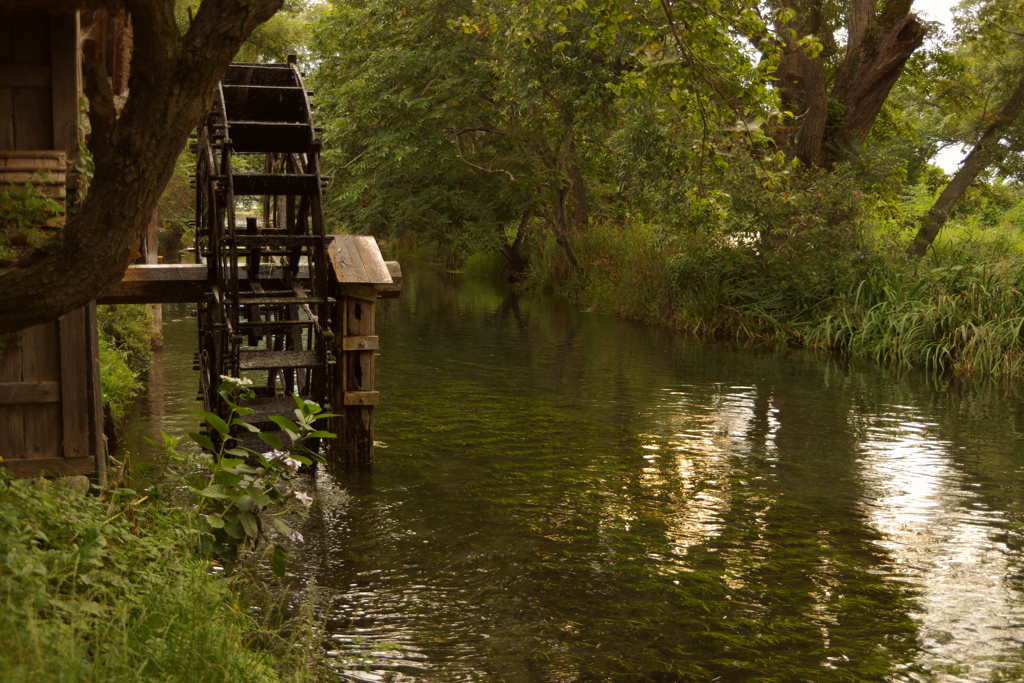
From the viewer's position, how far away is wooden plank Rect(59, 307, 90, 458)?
6.46 m

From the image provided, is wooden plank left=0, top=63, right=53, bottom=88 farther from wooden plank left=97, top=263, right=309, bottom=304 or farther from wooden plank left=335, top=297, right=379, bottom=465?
wooden plank left=335, top=297, right=379, bottom=465

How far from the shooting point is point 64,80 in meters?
6.40

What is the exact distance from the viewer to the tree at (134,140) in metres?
4.07

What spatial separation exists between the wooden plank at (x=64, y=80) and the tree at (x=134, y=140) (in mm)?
2481

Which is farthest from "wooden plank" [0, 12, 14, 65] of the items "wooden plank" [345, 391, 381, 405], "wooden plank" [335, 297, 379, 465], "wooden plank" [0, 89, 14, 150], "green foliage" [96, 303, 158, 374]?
"green foliage" [96, 303, 158, 374]

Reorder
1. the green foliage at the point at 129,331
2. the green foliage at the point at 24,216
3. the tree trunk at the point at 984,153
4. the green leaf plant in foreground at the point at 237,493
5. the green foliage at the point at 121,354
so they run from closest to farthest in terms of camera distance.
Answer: the green leaf plant in foreground at the point at 237,493
the green foliage at the point at 24,216
the green foliage at the point at 121,354
the green foliage at the point at 129,331
the tree trunk at the point at 984,153

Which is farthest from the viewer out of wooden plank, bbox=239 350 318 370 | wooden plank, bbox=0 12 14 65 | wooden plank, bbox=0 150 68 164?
wooden plank, bbox=239 350 318 370

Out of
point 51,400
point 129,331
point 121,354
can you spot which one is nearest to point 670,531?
point 51,400

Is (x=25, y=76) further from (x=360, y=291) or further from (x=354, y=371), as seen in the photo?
(x=354, y=371)

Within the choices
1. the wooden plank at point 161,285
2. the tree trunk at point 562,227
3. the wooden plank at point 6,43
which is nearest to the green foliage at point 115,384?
the wooden plank at point 161,285

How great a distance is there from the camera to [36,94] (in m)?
6.42

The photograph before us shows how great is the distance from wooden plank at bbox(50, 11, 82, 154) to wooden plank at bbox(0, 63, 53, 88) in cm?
7

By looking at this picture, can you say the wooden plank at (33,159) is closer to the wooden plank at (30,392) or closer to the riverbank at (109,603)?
the wooden plank at (30,392)

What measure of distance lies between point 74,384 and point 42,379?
0.61 feet
